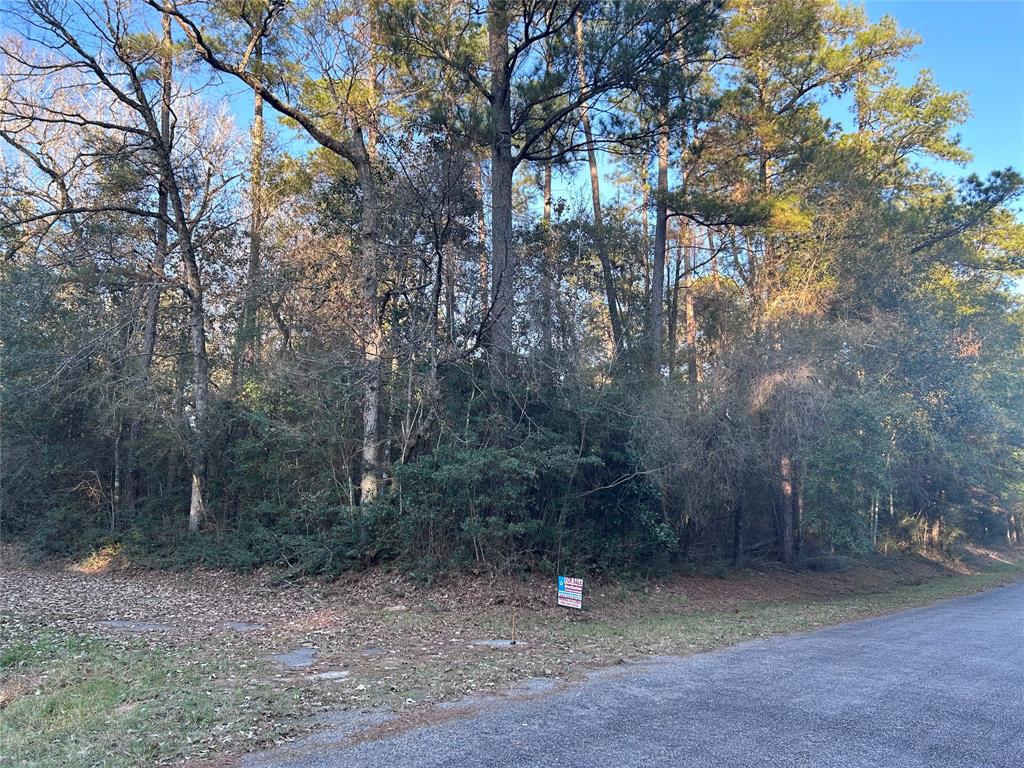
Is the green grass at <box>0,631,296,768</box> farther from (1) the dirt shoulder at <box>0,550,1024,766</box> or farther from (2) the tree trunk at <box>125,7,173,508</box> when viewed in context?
(2) the tree trunk at <box>125,7,173,508</box>

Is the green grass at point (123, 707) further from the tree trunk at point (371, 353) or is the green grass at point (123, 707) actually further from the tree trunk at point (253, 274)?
the tree trunk at point (253, 274)

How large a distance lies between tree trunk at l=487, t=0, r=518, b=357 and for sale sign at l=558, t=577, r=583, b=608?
18.7ft

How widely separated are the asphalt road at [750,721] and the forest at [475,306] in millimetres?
5502

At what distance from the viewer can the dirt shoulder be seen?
527cm

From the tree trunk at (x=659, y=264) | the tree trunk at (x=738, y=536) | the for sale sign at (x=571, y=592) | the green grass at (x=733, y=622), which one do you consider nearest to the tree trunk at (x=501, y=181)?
the tree trunk at (x=659, y=264)

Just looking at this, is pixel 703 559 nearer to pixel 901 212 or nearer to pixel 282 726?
pixel 901 212

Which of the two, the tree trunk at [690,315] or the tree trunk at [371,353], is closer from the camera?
the tree trunk at [371,353]

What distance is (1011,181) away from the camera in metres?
18.9

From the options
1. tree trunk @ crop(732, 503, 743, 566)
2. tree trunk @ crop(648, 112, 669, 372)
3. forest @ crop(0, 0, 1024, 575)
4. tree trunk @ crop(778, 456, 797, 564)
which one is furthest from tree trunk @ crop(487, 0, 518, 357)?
tree trunk @ crop(778, 456, 797, 564)

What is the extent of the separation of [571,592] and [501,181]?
30.1ft

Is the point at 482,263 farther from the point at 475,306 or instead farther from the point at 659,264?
the point at 659,264

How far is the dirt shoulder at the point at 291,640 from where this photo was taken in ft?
17.3

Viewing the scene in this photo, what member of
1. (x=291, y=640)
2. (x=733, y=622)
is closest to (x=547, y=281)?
(x=733, y=622)

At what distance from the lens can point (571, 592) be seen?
8570 mm
